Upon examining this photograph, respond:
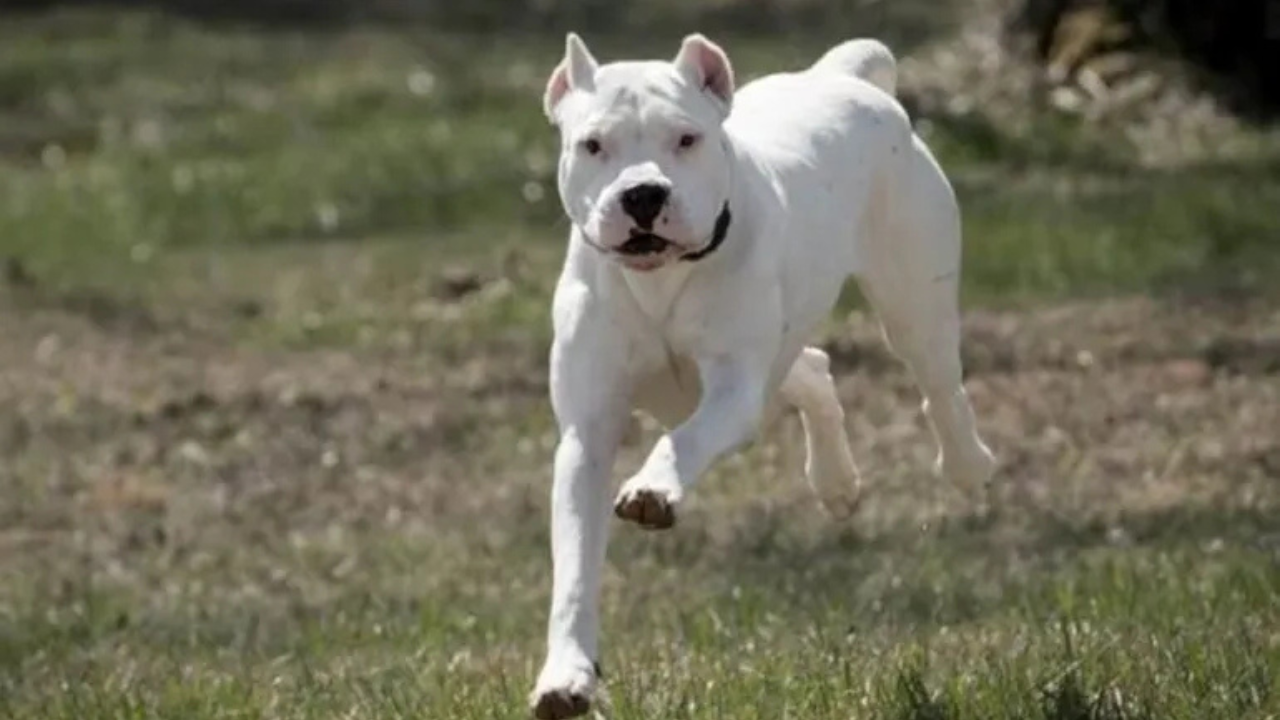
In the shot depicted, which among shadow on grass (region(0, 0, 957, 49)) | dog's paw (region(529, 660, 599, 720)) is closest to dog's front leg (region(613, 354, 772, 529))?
dog's paw (region(529, 660, 599, 720))

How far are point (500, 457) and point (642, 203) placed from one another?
6.96 metres

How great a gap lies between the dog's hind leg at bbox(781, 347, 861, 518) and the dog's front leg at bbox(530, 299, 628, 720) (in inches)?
70.6

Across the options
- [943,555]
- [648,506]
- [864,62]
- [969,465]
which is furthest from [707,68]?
[943,555]

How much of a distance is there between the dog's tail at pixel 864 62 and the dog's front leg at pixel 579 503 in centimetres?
192

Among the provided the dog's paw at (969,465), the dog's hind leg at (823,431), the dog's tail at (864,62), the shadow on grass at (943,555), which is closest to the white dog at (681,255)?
the dog's tail at (864,62)

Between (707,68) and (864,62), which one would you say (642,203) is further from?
(864,62)

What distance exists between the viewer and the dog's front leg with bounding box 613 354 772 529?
6.77 m

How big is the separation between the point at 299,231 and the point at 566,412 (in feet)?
42.2

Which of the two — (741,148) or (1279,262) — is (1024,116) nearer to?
(1279,262)

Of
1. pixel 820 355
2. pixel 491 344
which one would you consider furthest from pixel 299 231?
pixel 820 355

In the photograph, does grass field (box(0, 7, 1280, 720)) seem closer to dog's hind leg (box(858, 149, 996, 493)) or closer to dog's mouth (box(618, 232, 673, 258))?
dog's hind leg (box(858, 149, 996, 493))

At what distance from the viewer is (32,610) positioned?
11375mm

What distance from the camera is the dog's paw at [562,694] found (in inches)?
267

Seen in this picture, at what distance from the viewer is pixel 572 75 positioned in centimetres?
745
